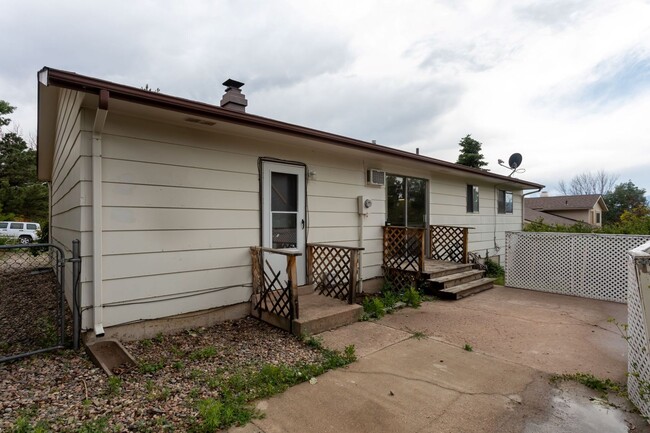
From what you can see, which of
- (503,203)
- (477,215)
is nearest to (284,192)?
(477,215)

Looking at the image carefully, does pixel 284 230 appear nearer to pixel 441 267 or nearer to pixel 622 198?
pixel 441 267

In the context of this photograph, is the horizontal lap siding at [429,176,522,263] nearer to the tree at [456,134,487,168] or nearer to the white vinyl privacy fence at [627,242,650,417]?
the white vinyl privacy fence at [627,242,650,417]

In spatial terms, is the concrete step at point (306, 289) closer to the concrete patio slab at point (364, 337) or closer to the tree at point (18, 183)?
the concrete patio slab at point (364, 337)

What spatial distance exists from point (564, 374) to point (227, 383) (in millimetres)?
2925

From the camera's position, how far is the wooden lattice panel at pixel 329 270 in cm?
501

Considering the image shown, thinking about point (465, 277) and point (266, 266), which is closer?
point (266, 266)

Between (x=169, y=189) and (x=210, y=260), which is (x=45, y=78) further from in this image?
(x=210, y=260)

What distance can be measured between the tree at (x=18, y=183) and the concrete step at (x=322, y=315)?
2403cm

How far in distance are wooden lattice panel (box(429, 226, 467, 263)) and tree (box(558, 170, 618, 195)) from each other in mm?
47220

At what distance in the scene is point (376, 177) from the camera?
642 cm

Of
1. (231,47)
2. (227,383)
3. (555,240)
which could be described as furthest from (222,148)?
(555,240)

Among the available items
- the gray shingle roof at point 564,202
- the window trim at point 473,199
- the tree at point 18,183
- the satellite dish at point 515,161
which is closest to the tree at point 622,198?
the gray shingle roof at point 564,202

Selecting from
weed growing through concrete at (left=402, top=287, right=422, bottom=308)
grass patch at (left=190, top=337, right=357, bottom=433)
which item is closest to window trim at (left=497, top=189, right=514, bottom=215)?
weed growing through concrete at (left=402, top=287, right=422, bottom=308)

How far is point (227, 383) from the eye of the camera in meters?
2.72
